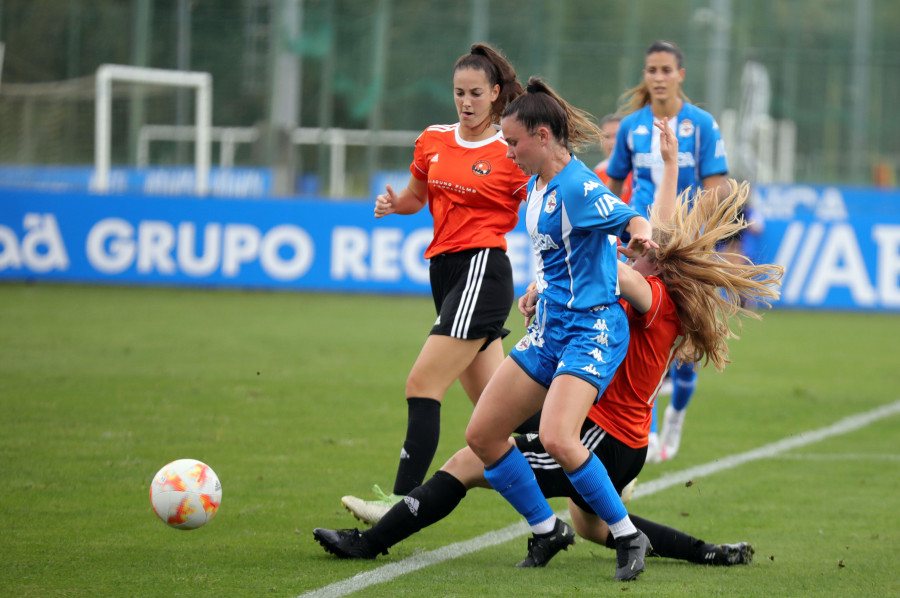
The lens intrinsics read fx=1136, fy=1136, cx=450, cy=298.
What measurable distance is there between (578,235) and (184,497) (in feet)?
6.40

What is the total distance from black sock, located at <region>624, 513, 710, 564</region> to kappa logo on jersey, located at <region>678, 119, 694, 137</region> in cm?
290

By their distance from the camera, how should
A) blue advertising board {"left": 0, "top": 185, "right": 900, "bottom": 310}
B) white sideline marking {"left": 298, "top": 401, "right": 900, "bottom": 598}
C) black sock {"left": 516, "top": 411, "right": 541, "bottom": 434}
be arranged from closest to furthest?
white sideline marking {"left": 298, "top": 401, "right": 900, "bottom": 598} < black sock {"left": 516, "top": 411, "right": 541, "bottom": 434} < blue advertising board {"left": 0, "top": 185, "right": 900, "bottom": 310}

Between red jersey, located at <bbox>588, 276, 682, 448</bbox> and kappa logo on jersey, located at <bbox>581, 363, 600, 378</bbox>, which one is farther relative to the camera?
red jersey, located at <bbox>588, 276, 682, 448</bbox>

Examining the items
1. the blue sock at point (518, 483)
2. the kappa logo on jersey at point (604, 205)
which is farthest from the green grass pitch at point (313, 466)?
the kappa logo on jersey at point (604, 205)

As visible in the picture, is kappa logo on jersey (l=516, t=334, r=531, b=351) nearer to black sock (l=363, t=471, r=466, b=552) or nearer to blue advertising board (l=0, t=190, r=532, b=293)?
black sock (l=363, t=471, r=466, b=552)

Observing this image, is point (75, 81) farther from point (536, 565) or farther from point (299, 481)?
point (536, 565)

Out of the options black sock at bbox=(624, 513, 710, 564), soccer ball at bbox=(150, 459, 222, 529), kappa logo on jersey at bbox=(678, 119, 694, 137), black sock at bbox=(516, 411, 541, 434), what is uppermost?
kappa logo on jersey at bbox=(678, 119, 694, 137)

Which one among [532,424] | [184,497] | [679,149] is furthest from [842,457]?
[184,497]

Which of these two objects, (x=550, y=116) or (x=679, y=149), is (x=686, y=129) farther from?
(x=550, y=116)

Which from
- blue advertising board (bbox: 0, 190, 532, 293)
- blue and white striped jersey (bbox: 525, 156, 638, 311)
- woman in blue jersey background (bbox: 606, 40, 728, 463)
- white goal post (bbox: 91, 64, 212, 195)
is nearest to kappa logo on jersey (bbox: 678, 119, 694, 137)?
woman in blue jersey background (bbox: 606, 40, 728, 463)

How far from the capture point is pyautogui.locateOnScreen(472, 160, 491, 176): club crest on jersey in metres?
5.41

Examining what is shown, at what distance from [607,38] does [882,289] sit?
1069cm

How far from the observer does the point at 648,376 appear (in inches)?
181

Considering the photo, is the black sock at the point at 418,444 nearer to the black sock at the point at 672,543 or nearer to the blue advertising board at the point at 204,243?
the black sock at the point at 672,543
